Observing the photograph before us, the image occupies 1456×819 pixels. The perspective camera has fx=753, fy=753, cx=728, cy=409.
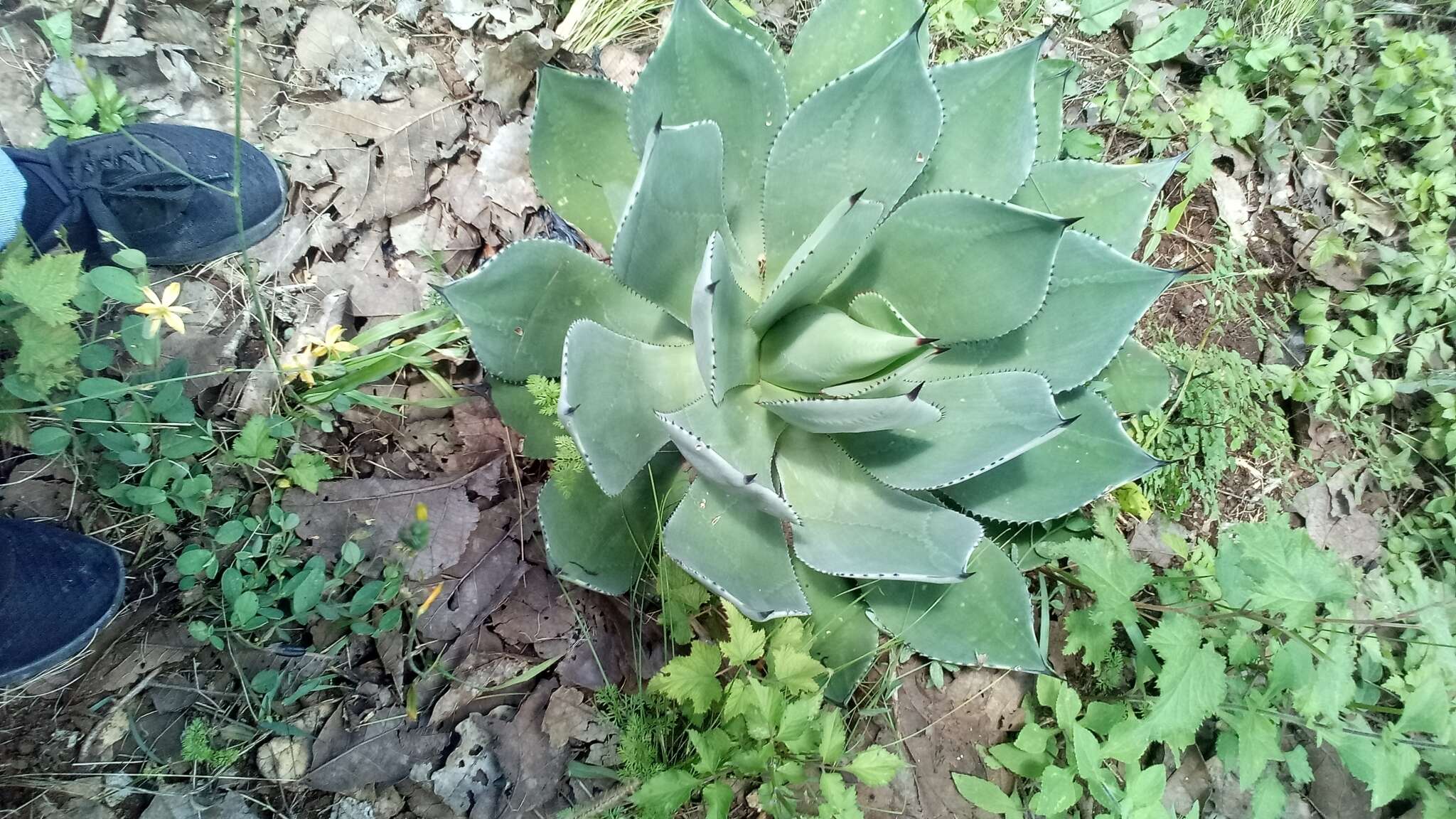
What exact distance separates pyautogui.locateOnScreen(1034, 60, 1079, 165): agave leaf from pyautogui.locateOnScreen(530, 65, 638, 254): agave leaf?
0.95m

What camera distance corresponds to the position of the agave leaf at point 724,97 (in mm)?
1422

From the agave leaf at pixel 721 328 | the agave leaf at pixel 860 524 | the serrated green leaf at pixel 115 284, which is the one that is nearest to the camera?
the agave leaf at pixel 721 328

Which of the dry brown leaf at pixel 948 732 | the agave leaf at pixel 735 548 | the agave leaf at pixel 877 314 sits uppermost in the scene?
the agave leaf at pixel 877 314

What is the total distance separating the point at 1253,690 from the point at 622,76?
7.70 ft

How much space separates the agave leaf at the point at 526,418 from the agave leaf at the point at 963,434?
0.62 meters

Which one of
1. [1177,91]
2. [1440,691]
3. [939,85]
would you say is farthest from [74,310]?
[1177,91]

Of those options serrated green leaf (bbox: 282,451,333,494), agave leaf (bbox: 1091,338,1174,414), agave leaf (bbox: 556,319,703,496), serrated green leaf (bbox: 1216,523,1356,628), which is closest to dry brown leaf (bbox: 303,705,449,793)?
serrated green leaf (bbox: 282,451,333,494)

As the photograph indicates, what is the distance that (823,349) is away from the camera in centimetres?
143

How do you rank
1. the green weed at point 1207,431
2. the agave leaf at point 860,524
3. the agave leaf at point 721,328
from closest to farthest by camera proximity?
the agave leaf at point 721,328, the agave leaf at point 860,524, the green weed at point 1207,431

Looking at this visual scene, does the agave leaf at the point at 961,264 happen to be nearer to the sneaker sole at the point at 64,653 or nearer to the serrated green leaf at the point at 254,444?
the serrated green leaf at the point at 254,444

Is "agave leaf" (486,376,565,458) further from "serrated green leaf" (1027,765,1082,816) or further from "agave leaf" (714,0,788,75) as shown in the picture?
"serrated green leaf" (1027,765,1082,816)

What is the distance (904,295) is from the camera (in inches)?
62.1

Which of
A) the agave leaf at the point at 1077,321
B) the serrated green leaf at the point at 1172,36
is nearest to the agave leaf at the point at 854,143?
the agave leaf at the point at 1077,321

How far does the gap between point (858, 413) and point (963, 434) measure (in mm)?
286
